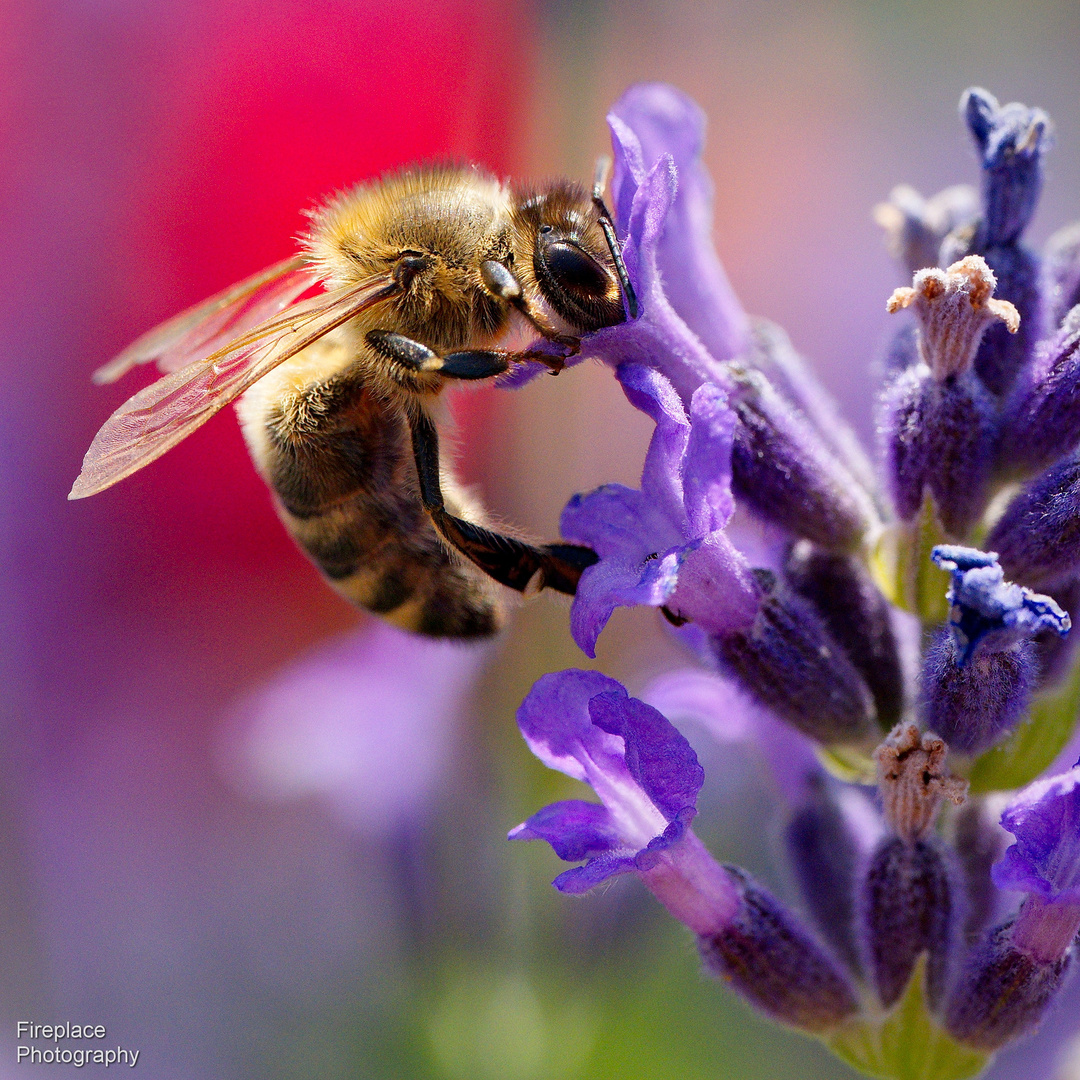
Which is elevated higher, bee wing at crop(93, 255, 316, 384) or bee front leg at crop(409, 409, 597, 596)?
bee wing at crop(93, 255, 316, 384)

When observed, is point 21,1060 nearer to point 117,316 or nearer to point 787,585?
point 787,585

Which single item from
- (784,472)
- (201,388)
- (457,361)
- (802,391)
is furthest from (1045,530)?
(201,388)

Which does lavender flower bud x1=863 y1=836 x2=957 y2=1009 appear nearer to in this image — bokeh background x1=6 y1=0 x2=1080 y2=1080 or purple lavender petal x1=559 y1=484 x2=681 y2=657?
purple lavender petal x1=559 y1=484 x2=681 y2=657

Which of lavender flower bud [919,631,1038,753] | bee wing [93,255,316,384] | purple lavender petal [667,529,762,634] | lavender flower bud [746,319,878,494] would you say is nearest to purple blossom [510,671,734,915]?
purple lavender petal [667,529,762,634]

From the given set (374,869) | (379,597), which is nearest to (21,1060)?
(374,869)

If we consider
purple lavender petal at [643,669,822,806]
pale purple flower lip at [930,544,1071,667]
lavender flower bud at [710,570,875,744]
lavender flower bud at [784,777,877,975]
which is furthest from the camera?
purple lavender petal at [643,669,822,806]

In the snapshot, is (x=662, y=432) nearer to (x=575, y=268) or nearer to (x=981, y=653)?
(x=575, y=268)
